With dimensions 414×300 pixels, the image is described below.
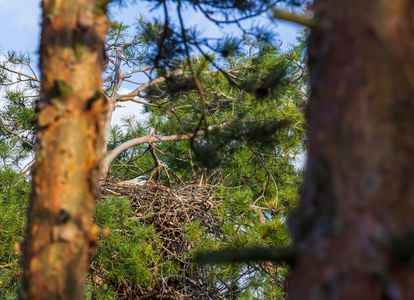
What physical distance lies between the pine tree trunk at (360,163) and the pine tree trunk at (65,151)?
80 centimetres

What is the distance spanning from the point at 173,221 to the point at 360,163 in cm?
393

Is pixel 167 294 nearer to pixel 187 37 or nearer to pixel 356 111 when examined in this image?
pixel 187 37

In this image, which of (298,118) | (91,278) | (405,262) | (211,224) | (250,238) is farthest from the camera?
(298,118)

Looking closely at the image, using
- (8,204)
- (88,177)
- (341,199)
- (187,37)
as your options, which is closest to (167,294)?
(8,204)

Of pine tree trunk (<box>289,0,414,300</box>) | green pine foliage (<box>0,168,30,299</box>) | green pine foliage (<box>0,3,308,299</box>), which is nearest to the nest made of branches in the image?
green pine foliage (<box>0,3,308,299</box>)

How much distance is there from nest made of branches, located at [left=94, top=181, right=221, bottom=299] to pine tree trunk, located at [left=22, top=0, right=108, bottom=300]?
3.07 metres

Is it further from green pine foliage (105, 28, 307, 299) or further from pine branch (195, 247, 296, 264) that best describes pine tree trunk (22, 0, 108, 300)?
green pine foliage (105, 28, 307, 299)

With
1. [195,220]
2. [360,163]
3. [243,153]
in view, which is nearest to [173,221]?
[195,220]

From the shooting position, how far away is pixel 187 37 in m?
2.60

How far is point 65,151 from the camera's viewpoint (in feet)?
5.44

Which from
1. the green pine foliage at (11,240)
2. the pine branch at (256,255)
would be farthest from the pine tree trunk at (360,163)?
the green pine foliage at (11,240)

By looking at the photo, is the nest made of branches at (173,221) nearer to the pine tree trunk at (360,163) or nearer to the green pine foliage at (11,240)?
the green pine foliage at (11,240)

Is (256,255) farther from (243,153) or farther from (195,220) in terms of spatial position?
(243,153)

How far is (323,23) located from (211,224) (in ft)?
13.2
